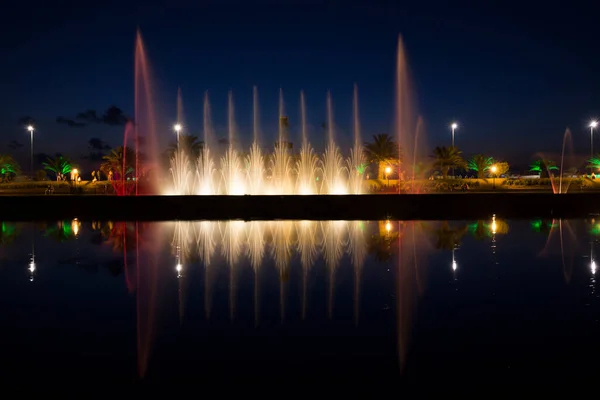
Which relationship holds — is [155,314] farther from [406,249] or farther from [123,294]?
[406,249]

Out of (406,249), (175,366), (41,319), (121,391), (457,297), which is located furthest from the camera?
(406,249)

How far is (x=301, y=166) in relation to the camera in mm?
26625

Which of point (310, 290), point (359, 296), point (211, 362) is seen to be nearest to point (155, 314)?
point (211, 362)

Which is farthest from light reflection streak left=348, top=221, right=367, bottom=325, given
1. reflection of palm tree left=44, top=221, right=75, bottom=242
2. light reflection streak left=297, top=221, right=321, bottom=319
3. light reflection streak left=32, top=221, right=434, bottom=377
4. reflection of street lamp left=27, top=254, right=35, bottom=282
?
reflection of palm tree left=44, top=221, right=75, bottom=242

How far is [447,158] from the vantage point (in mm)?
59531

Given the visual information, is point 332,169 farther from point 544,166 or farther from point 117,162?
point 544,166

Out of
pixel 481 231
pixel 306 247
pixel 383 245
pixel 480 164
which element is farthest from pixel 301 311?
pixel 480 164

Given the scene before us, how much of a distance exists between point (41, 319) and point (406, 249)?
23.3 ft

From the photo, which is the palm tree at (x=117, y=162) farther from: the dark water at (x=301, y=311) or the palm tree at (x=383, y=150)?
the dark water at (x=301, y=311)

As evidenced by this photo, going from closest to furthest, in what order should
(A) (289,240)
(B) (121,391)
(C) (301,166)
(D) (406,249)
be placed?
1. (B) (121,391)
2. (D) (406,249)
3. (A) (289,240)
4. (C) (301,166)

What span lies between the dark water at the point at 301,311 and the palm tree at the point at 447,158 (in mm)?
50398

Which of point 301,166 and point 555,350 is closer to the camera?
point 555,350

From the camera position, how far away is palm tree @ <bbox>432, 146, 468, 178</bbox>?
59438mm

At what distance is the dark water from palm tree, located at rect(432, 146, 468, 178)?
50.4m
